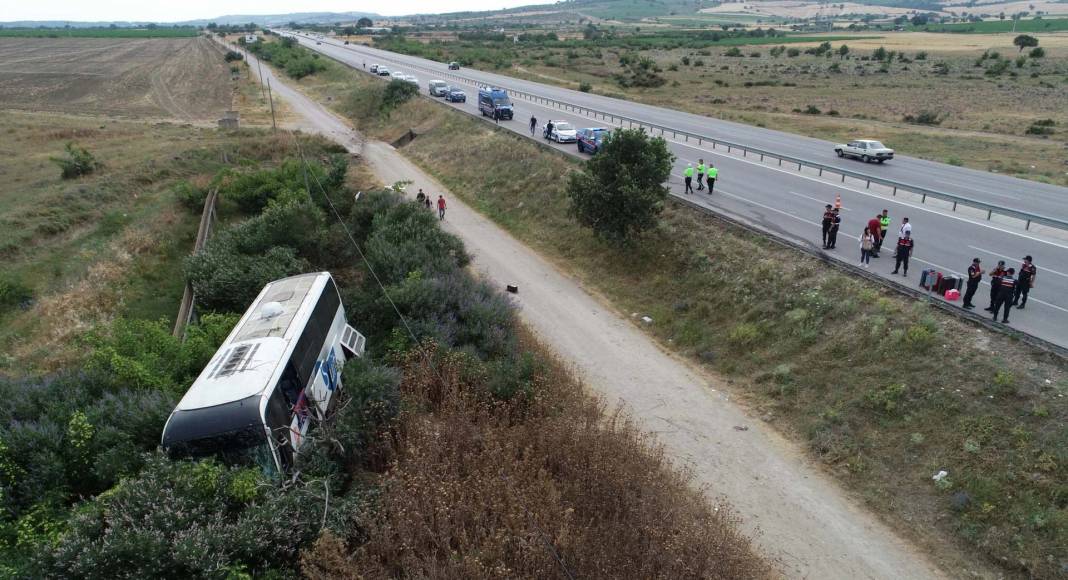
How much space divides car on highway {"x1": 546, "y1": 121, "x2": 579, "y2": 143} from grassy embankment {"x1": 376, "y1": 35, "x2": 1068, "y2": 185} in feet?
59.7

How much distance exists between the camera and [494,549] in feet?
27.9

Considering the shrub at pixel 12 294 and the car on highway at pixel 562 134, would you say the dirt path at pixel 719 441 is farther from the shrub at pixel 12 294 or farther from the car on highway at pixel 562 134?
the car on highway at pixel 562 134

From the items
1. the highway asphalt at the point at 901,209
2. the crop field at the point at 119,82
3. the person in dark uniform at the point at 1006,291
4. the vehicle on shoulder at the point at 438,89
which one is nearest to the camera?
the person in dark uniform at the point at 1006,291

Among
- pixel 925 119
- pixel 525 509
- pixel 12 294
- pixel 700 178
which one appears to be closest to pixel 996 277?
pixel 525 509

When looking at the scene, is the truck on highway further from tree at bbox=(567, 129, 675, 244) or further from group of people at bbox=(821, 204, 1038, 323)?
group of people at bbox=(821, 204, 1038, 323)

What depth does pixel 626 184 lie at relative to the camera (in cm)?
2455

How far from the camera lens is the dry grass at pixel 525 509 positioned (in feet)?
27.9

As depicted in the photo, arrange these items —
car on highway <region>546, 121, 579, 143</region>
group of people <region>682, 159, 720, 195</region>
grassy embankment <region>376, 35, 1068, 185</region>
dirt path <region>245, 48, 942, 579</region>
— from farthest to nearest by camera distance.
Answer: grassy embankment <region>376, 35, 1068, 185</region> < car on highway <region>546, 121, 579, 143</region> < group of people <region>682, 159, 720, 195</region> < dirt path <region>245, 48, 942, 579</region>

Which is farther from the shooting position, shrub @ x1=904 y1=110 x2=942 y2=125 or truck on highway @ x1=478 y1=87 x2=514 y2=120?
shrub @ x1=904 y1=110 x2=942 y2=125

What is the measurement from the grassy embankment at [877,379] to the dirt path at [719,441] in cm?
63

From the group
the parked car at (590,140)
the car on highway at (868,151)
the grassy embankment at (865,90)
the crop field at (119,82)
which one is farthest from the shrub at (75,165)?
the grassy embankment at (865,90)

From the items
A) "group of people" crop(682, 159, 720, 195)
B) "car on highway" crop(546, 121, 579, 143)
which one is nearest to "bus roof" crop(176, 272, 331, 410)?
"group of people" crop(682, 159, 720, 195)

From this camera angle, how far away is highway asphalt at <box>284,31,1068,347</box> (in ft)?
60.1

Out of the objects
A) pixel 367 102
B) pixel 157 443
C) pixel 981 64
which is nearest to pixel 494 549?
pixel 157 443
